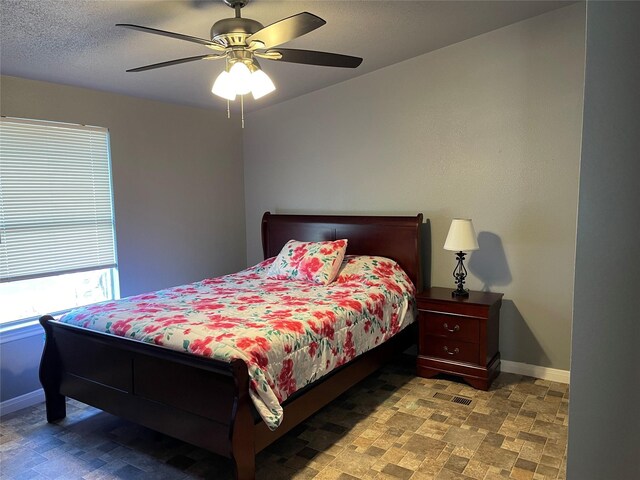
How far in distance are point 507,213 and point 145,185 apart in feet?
10.2

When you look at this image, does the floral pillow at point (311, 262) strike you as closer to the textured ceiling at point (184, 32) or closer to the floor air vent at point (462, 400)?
the floor air vent at point (462, 400)

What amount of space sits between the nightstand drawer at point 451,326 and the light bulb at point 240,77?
2163 mm

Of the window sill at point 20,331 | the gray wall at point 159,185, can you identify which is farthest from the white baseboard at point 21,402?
the window sill at point 20,331

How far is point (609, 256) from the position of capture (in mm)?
1218

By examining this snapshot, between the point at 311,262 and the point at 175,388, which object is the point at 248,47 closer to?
the point at 175,388

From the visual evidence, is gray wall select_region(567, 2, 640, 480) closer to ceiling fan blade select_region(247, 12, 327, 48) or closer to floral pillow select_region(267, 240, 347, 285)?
ceiling fan blade select_region(247, 12, 327, 48)

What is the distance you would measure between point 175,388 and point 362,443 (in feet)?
3.63

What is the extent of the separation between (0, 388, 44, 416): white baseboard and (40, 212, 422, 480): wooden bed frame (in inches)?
16.4

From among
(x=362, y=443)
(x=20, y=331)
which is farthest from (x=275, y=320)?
(x=20, y=331)

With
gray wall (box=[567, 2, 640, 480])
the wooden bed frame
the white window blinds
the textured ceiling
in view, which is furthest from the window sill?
gray wall (box=[567, 2, 640, 480])

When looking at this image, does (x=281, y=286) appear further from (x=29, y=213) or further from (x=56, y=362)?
(x=29, y=213)

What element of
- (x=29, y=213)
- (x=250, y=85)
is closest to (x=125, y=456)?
(x=29, y=213)

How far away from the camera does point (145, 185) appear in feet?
13.2

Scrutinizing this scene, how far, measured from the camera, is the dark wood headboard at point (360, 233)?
12.4 feet
